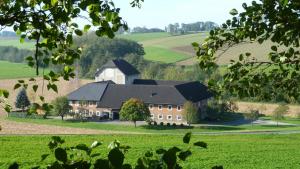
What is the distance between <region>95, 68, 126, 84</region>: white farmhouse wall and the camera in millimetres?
72000

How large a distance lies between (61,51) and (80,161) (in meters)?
1.94

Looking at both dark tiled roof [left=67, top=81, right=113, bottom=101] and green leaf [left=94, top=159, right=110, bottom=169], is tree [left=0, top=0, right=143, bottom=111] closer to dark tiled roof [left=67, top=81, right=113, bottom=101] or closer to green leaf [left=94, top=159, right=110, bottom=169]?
green leaf [left=94, top=159, right=110, bottom=169]

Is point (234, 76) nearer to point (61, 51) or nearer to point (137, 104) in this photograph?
point (61, 51)

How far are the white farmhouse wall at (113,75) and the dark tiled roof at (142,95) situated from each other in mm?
9107

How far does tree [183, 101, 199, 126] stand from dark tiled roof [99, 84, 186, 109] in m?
3.21

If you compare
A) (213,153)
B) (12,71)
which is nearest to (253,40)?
(213,153)

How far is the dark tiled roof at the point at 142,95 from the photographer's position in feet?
194

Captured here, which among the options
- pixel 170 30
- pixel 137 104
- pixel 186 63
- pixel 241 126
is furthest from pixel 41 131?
pixel 170 30

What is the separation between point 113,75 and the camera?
72812 millimetres

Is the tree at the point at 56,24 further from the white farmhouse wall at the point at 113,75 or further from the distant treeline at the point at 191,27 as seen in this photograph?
the distant treeline at the point at 191,27

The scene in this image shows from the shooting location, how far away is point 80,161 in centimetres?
304

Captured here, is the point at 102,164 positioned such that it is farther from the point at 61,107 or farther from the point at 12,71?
the point at 12,71

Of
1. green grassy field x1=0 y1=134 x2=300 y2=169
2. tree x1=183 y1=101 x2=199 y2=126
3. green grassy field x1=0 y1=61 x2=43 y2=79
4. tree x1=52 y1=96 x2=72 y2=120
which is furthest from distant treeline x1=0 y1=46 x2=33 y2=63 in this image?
green grassy field x1=0 y1=134 x2=300 y2=169

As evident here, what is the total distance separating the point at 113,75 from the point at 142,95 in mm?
13281
